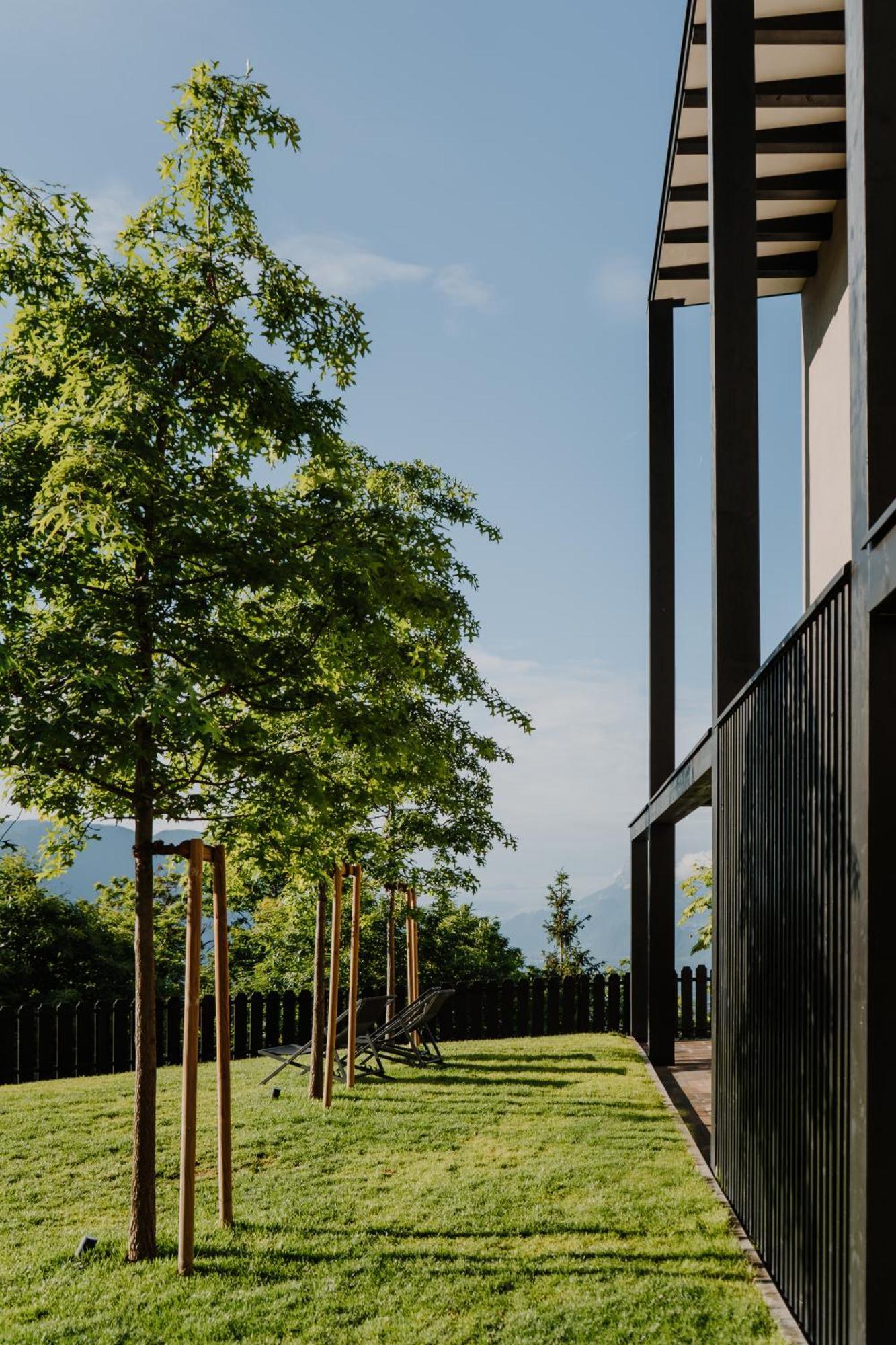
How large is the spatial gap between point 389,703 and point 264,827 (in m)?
1.17

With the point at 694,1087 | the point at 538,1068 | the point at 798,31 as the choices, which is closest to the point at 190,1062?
the point at 694,1087

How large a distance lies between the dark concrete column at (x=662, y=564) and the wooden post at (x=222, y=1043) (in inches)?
278

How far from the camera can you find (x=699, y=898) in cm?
1634

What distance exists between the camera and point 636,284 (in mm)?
13711

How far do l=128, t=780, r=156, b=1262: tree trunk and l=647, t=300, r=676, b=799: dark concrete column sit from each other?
24.8ft

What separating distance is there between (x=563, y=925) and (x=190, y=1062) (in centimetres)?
2347

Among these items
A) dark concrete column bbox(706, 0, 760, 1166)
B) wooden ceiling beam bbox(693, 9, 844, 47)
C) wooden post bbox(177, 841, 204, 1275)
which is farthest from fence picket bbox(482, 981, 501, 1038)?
wooden ceiling beam bbox(693, 9, 844, 47)

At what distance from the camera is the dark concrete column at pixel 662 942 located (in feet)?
38.9

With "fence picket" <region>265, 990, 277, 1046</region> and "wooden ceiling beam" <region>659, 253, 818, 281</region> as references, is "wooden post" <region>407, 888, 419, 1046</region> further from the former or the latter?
"wooden ceiling beam" <region>659, 253, 818, 281</region>

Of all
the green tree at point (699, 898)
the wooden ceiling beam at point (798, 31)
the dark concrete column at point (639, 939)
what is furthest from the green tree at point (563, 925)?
the wooden ceiling beam at point (798, 31)

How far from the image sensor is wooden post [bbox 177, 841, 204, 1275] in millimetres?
5578

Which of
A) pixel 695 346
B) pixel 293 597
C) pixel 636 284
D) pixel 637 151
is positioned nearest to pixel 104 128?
pixel 293 597

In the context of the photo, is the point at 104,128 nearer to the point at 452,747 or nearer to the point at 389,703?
the point at 389,703

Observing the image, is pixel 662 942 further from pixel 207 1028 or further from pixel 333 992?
pixel 207 1028
